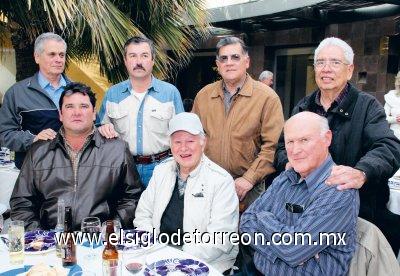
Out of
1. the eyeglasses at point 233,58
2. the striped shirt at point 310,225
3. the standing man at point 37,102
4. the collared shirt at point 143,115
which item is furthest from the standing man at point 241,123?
the standing man at point 37,102

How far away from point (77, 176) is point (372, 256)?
1860 mm

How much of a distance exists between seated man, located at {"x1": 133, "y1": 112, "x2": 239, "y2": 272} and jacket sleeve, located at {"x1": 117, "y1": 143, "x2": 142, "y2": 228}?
8.3 inches

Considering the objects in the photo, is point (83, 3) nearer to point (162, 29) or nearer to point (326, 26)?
point (162, 29)

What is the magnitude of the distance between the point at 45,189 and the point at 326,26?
664cm

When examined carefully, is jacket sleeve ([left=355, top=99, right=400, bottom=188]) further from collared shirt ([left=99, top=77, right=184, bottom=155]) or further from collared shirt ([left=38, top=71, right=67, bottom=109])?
collared shirt ([left=38, top=71, right=67, bottom=109])

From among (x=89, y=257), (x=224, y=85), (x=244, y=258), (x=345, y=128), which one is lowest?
(x=244, y=258)

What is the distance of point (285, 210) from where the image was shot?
2109 millimetres

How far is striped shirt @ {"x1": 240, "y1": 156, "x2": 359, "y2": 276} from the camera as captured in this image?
1.89 metres

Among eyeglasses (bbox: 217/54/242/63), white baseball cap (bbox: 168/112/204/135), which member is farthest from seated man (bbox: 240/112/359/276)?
eyeglasses (bbox: 217/54/242/63)

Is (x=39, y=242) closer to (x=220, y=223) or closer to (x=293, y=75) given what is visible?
(x=220, y=223)

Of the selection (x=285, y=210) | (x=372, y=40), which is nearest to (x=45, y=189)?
(x=285, y=210)

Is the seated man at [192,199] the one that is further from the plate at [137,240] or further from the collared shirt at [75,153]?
the collared shirt at [75,153]

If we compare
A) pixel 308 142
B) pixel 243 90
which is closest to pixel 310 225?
pixel 308 142

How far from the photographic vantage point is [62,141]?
9.07ft
